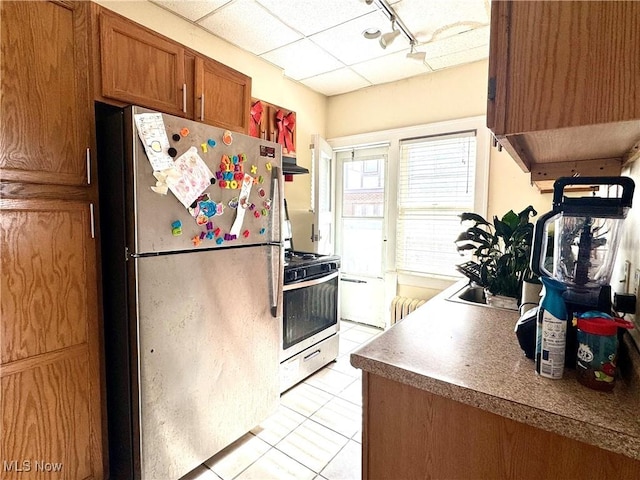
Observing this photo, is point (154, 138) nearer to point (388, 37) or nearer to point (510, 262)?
point (388, 37)

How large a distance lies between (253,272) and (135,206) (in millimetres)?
688

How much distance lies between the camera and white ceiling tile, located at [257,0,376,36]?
200 centimetres

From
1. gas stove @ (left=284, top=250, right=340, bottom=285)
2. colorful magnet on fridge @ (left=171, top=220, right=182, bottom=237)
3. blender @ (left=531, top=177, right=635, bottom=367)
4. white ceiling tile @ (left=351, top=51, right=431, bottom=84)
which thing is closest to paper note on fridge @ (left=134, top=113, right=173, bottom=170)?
colorful magnet on fridge @ (left=171, top=220, right=182, bottom=237)

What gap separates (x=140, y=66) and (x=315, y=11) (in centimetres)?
117

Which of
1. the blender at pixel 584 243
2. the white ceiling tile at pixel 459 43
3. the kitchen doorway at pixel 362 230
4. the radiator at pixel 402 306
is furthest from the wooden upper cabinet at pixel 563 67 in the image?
the kitchen doorway at pixel 362 230

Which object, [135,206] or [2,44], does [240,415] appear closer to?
[135,206]

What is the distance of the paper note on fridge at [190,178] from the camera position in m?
1.40

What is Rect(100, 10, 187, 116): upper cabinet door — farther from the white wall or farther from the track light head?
the track light head

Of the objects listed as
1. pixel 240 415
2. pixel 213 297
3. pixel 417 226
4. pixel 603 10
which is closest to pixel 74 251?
pixel 213 297

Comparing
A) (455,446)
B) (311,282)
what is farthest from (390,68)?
(455,446)

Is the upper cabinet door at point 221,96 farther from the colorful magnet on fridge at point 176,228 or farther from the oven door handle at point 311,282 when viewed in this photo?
the oven door handle at point 311,282

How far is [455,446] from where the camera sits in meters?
0.78

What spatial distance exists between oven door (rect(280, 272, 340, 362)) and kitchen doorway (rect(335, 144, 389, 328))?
0.91 metres

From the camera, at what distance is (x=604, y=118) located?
0.56m
